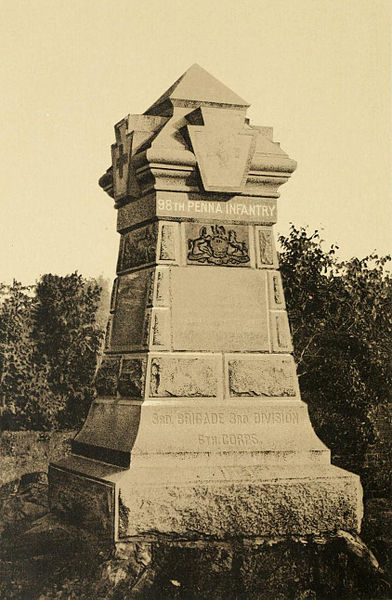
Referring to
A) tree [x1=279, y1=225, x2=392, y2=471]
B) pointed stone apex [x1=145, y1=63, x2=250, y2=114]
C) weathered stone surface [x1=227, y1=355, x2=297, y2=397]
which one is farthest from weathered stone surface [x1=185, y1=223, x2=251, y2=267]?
tree [x1=279, y1=225, x2=392, y2=471]

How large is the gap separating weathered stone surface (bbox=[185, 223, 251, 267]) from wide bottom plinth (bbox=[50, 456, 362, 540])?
181 centimetres

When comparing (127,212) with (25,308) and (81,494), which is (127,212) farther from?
(25,308)

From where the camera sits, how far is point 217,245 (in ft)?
25.0

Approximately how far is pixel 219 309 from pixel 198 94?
2.01 m

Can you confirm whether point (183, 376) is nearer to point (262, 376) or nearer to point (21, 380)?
point (262, 376)

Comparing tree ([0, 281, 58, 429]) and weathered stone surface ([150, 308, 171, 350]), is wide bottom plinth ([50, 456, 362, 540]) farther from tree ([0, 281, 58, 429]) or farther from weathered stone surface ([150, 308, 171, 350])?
tree ([0, 281, 58, 429])

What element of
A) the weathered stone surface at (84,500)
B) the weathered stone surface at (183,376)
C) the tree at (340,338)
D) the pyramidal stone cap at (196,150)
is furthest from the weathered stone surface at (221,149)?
the tree at (340,338)

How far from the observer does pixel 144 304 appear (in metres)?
7.54

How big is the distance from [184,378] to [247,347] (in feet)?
2.15

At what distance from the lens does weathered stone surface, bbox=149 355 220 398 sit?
23.6 feet

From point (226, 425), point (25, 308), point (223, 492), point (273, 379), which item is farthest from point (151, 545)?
point (25, 308)

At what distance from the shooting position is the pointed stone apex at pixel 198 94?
7.82 metres

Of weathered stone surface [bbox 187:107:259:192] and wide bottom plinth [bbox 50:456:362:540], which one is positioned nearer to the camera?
wide bottom plinth [bbox 50:456:362:540]

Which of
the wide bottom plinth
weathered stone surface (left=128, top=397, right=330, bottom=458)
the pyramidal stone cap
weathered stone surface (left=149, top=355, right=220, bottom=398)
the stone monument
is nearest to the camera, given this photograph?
the wide bottom plinth
